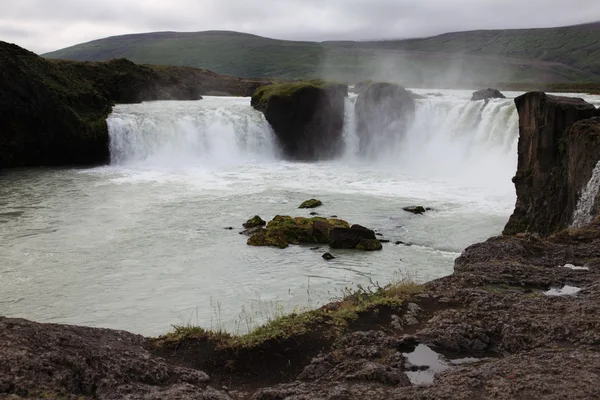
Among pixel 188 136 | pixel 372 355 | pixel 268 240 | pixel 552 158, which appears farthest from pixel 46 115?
pixel 372 355

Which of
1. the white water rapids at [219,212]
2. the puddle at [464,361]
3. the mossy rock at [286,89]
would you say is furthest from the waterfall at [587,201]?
the mossy rock at [286,89]

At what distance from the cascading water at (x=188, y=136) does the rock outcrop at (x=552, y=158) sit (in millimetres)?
26383

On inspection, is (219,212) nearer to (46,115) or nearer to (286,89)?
(46,115)

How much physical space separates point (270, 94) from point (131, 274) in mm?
31479

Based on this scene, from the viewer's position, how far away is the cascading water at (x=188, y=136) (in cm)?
4109

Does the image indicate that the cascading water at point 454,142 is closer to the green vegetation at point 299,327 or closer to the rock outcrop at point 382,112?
the rock outcrop at point 382,112

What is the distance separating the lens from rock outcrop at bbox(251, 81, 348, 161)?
45.4 metres

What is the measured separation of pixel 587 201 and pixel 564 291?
7.09 metres

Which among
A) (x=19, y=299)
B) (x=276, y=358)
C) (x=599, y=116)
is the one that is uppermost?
(x=599, y=116)

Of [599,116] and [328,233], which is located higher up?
[599,116]

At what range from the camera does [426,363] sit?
6793 millimetres

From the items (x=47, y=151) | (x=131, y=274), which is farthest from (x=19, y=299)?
(x=47, y=151)

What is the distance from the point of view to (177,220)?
23078 mm

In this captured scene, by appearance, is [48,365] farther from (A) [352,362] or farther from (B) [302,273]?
(B) [302,273]
